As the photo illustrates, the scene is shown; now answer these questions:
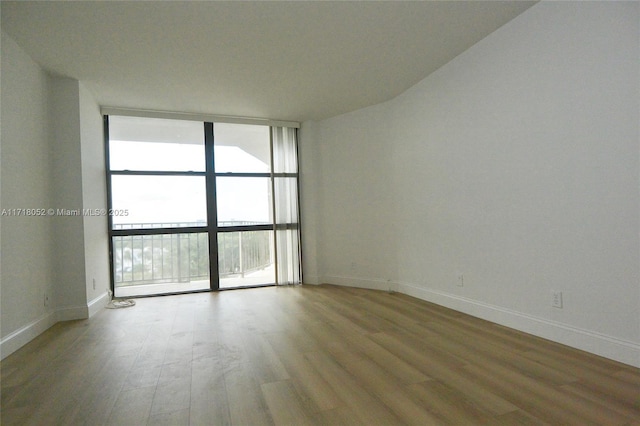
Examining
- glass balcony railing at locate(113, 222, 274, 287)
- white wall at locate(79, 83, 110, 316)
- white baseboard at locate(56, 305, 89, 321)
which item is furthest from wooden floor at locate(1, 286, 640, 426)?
glass balcony railing at locate(113, 222, 274, 287)

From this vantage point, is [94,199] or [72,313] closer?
[72,313]

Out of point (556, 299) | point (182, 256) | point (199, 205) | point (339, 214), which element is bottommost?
point (556, 299)

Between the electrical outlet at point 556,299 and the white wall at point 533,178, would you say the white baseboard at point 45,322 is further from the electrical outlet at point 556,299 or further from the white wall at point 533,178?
the electrical outlet at point 556,299

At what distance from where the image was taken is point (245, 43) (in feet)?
10.1

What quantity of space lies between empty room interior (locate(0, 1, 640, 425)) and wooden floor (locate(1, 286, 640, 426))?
19mm

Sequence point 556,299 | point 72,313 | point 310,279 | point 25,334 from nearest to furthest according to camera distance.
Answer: point 556,299
point 25,334
point 72,313
point 310,279

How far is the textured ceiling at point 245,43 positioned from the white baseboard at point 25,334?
8.05 ft

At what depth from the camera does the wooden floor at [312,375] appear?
1764mm

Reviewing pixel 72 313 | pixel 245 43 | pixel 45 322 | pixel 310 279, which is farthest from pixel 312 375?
pixel 310 279

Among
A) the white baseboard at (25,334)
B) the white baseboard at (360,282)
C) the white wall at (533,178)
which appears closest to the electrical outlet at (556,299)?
the white wall at (533,178)

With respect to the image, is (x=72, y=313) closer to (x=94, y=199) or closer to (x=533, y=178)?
(x=94, y=199)

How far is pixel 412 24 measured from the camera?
9.46ft

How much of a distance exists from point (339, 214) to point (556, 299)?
313cm

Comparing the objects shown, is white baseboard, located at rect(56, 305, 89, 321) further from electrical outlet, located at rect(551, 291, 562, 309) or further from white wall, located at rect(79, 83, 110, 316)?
electrical outlet, located at rect(551, 291, 562, 309)
